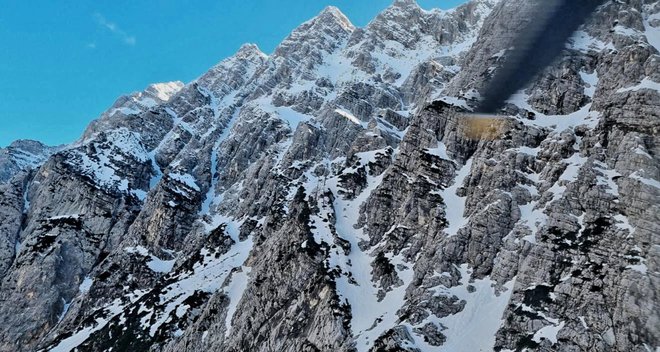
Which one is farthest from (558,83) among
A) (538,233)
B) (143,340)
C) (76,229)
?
(76,229)

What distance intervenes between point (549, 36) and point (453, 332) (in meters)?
56.7

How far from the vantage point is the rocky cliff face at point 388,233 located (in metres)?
57.0

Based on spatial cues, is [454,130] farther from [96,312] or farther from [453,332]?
[96,312]

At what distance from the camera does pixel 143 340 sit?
94.2 m

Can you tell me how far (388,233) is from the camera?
83.8 metres

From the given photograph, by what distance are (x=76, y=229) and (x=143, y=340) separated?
2330 inches

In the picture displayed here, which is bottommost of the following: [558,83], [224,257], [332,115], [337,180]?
[224,257]

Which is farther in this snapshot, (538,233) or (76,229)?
(76,229)

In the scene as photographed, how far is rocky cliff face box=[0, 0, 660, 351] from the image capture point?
5700 cm

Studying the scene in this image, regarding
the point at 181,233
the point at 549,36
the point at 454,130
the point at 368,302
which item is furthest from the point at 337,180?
the point at 549,36

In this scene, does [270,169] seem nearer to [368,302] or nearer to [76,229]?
[76,229]

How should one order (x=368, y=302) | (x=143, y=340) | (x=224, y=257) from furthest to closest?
(x=224, y=257) → (x=143, y=340) → (x=368, y=302)

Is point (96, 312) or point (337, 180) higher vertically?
point (337, 180)

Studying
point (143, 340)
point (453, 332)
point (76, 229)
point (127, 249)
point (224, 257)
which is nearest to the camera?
point (453, 332)
